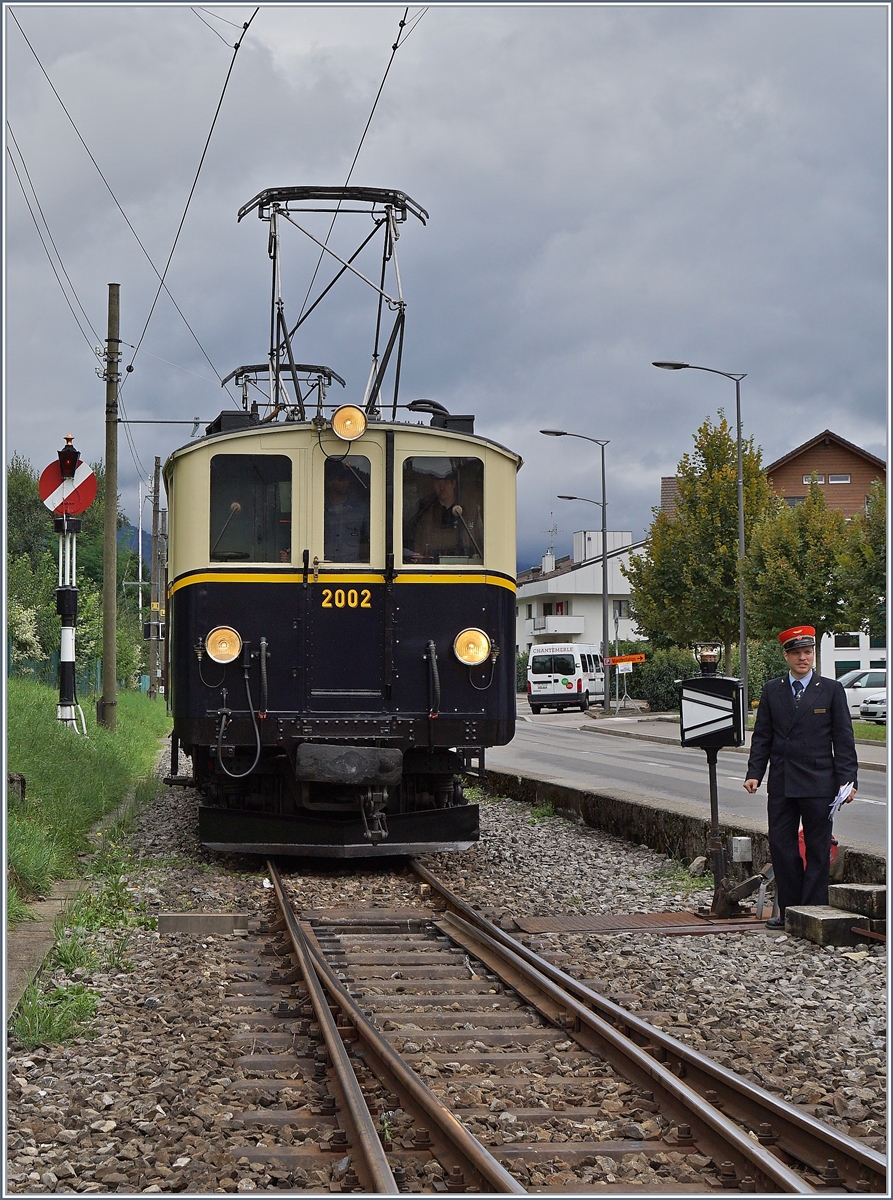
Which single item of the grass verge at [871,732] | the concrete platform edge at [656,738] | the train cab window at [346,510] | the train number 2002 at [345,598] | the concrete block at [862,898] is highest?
the train cab window at [346,510]

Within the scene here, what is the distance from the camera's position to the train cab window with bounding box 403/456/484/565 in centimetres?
979

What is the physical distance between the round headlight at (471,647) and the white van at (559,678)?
3946cm

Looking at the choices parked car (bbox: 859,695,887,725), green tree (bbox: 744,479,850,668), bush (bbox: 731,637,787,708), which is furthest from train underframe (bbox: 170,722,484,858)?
bush (bbox: 731,637,787,708)

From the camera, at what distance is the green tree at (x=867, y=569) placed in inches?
1123

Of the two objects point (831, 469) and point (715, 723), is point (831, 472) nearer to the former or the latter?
point (831, 469)

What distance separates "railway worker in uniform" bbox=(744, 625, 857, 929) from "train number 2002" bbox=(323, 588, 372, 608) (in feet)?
10.4

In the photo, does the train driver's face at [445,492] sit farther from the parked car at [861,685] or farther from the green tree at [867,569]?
the parked car at [861,685]

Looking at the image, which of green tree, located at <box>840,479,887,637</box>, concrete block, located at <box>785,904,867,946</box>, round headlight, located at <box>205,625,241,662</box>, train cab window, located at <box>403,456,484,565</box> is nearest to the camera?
concrete block, located at <box>785,904,867,946</box>

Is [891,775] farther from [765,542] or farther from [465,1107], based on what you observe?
[765,542]

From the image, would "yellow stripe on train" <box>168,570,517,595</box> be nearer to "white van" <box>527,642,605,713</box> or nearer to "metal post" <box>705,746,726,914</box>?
"metal post" <box>705,746,726,914</box>

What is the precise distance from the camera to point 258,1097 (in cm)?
456

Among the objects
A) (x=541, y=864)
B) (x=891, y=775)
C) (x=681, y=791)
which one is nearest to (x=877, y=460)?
(x=681, y=791)

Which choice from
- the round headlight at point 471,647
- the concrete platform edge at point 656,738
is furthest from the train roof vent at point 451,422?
the concrete platform edge at point 656,738

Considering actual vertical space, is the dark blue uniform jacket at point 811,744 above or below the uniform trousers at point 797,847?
above
